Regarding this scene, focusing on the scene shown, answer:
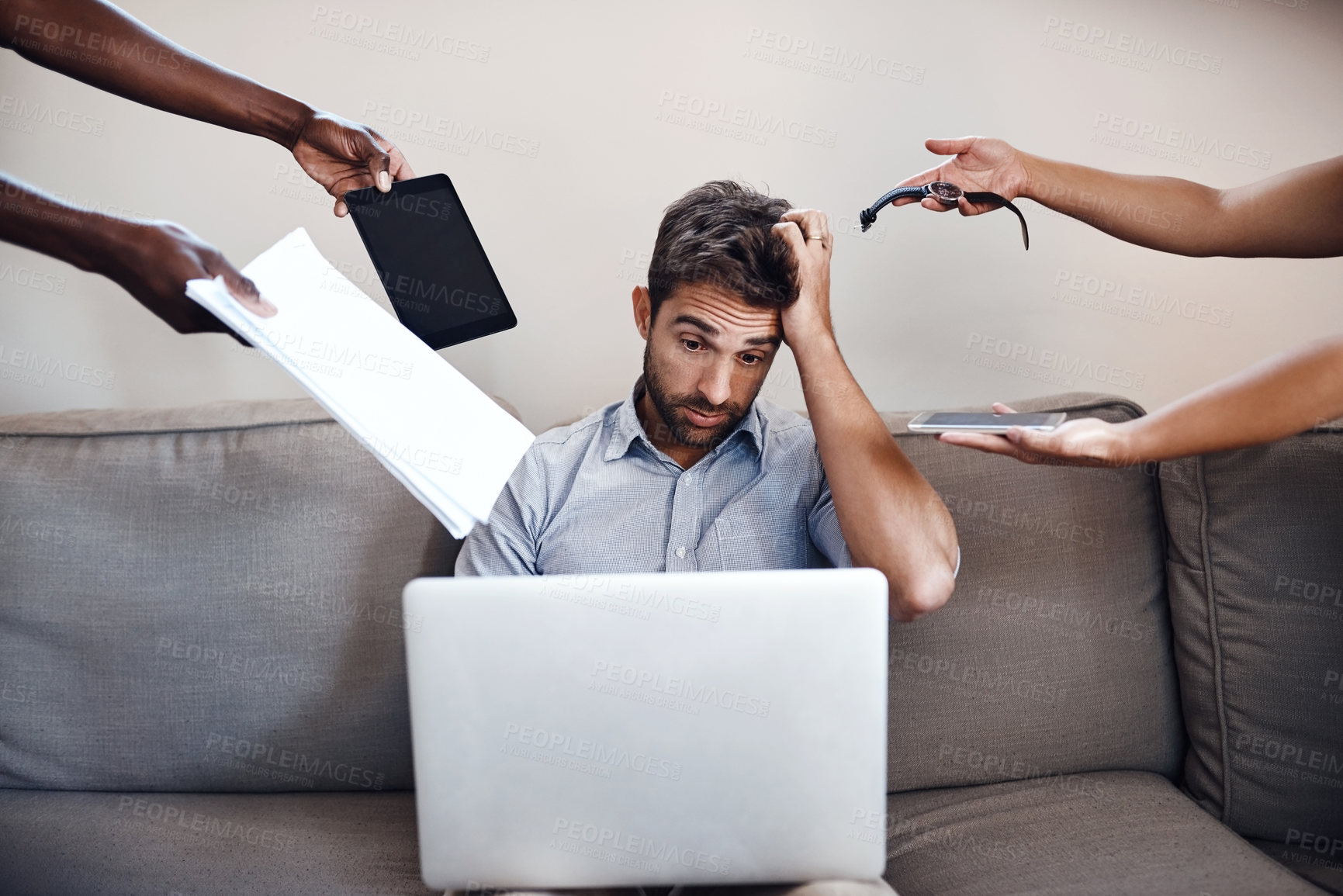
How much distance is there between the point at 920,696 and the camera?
4.75 ft

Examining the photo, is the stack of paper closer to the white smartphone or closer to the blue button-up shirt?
the blue button-up shirt

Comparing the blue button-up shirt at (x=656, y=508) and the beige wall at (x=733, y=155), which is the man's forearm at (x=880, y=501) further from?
the beige wall at (x=733, y=155)

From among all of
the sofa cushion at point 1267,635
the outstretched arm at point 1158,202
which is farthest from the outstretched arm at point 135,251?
the sofa cushion at point 1267,635

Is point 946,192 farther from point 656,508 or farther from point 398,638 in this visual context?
point 398,638

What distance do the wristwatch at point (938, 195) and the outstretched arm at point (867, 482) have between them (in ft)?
0.36

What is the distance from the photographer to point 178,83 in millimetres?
1565

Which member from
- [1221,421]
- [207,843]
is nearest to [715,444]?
[1221,421]

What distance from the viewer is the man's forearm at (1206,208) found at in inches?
54.1

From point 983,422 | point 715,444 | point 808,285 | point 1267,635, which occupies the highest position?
point 808,285

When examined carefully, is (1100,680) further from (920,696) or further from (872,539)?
(872,539)

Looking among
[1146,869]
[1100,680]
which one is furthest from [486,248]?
[1146,869]

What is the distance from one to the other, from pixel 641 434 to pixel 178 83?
3.23 feet

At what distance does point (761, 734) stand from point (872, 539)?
444 millimetres

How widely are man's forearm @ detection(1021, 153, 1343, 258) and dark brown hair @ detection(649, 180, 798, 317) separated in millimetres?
452
